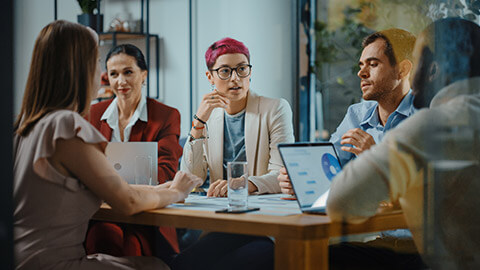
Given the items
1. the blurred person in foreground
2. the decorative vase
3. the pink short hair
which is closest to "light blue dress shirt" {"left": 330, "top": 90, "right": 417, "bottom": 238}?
the blurred person in foreground

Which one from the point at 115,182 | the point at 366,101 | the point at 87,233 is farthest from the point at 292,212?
the point at 366,101

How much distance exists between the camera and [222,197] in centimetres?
185

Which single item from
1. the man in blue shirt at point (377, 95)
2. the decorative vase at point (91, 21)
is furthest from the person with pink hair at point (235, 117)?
the decorative vase at point (91, 21)

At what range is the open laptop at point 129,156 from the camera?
171 cm

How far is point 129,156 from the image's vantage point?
5.87ft

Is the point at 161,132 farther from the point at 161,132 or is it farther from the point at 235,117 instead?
the point at 235,117

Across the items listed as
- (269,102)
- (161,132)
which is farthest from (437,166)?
(161,132)

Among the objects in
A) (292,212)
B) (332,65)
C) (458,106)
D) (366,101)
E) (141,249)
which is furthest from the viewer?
(332,65)

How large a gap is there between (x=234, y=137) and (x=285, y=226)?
1151mm

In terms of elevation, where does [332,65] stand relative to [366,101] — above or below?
above

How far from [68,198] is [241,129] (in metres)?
1.11

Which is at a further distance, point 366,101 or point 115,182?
point 366,101

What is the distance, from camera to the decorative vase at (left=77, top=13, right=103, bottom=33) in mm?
1516

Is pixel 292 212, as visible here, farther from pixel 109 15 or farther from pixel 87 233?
pixel 109 15
